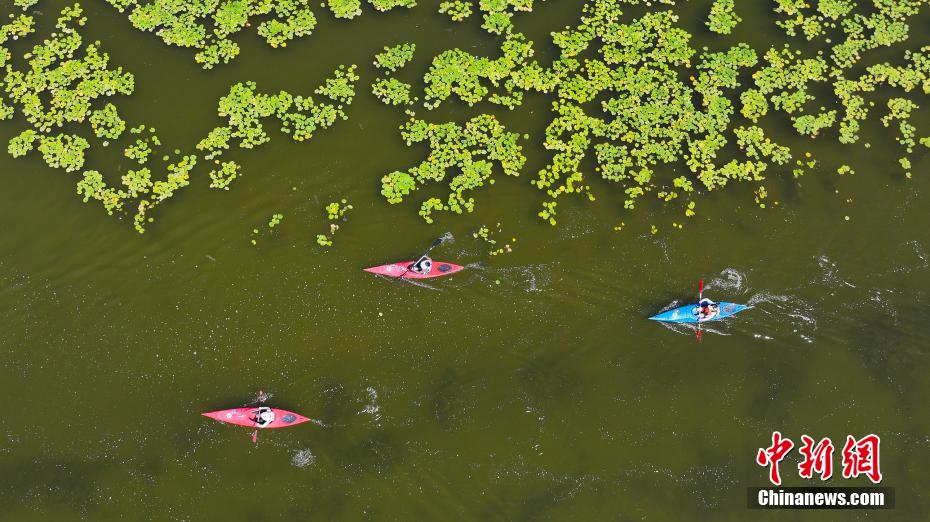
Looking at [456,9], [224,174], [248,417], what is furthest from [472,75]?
[248,417]

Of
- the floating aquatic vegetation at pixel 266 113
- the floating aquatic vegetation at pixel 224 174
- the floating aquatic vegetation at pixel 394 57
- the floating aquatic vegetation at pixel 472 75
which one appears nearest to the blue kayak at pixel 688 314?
the floating aquatic vegetation at pixel 472 75

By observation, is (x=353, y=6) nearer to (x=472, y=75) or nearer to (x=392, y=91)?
(x=392, y=91)

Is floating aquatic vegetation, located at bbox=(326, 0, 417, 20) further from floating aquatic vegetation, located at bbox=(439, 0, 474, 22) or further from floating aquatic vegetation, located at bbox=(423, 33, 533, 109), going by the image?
floating aquatic vegetation, located at bbox=(423, 33, 533, 109)

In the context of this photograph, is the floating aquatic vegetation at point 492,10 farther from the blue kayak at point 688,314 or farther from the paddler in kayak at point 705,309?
the paddler in kayak at point 705,309

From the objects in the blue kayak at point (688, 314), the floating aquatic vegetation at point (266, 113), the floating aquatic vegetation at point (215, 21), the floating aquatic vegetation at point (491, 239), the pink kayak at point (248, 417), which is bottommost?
the pink kayak at point (248, 417)

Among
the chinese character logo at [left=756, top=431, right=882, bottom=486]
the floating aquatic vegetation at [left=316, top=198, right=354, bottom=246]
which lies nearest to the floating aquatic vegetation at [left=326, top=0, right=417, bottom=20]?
the floating aquatic vegetation at [left=316, top=198, right=354, bottom=246]

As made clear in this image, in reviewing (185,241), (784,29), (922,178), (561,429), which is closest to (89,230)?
(185,241)
